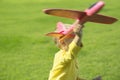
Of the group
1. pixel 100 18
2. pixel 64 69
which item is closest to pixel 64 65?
pixel 64 69

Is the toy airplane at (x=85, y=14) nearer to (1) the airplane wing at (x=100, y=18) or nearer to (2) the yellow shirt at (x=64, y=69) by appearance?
(1) the airplane wing at (x=100, y=18)

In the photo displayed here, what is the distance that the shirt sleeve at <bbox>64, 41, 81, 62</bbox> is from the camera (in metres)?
3.17

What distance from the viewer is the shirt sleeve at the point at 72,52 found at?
3.17 meters

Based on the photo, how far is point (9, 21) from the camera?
30.9ft

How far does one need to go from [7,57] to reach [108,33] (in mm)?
2342

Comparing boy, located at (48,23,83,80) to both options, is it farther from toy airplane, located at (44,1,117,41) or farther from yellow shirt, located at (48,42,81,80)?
toy airplane, located at (44,1,117,41)

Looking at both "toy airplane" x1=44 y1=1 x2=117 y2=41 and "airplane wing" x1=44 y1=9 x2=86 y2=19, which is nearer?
"toy airplane" x1=44 y1=1 x2=117 y2=41

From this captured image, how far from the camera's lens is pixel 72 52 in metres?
3.23

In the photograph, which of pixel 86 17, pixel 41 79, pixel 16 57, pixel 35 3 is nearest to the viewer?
pixel 86 17

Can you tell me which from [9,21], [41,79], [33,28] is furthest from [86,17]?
[9,21]

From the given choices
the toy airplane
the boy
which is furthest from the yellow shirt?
the toy airplane

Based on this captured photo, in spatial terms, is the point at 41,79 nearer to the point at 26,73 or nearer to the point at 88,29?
the point at 26,73

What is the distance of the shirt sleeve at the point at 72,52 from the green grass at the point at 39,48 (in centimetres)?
221

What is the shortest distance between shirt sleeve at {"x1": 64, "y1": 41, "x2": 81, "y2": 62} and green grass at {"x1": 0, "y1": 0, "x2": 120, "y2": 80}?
221 centimetres
